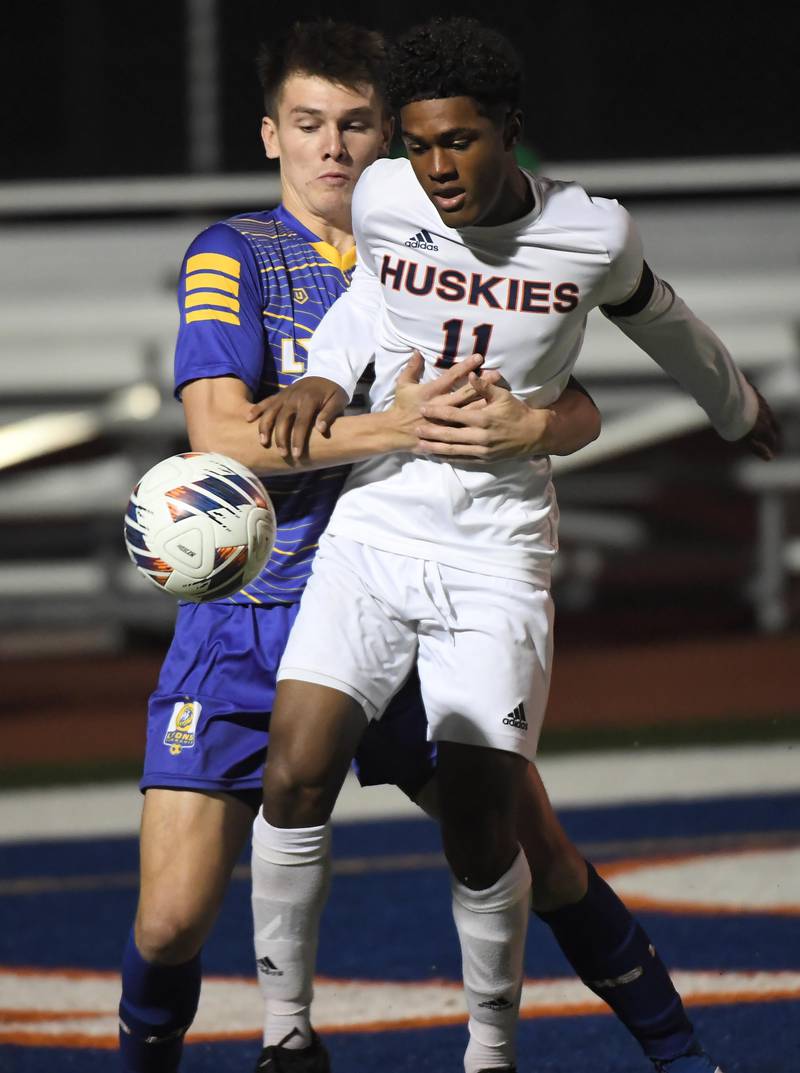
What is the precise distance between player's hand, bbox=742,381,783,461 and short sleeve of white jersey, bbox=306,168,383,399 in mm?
814

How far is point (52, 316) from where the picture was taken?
29.9 feet

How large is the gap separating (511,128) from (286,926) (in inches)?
56.8

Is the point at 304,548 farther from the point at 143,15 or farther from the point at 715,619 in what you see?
the point at 143,15

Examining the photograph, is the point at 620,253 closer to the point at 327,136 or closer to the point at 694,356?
the point at 694,356

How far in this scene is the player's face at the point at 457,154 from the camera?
3.01m

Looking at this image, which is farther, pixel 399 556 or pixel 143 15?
pixel 143 15

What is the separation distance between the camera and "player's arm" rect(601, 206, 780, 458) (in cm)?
319

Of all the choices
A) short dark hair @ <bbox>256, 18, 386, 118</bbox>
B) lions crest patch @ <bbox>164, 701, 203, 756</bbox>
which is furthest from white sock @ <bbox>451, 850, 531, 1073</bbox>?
short dark hair @ <bbox>256, 18, 386, 118</bbox>

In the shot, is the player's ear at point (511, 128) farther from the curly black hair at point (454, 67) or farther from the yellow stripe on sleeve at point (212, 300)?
the yellow stripe on sleeve at point (212, 300)

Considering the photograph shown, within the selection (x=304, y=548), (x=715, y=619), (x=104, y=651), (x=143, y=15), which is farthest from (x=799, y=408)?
(x=143, y=15)

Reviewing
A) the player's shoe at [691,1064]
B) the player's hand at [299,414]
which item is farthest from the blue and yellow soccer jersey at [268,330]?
the player's shoe at [691,1064]

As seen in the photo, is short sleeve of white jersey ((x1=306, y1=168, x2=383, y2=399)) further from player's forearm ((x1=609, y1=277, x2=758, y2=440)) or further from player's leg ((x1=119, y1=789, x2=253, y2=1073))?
player's leg ((x1=119, y1=789, x2=253, y2=1073))

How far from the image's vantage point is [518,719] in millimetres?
3145

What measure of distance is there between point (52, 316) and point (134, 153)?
29.4 feet
